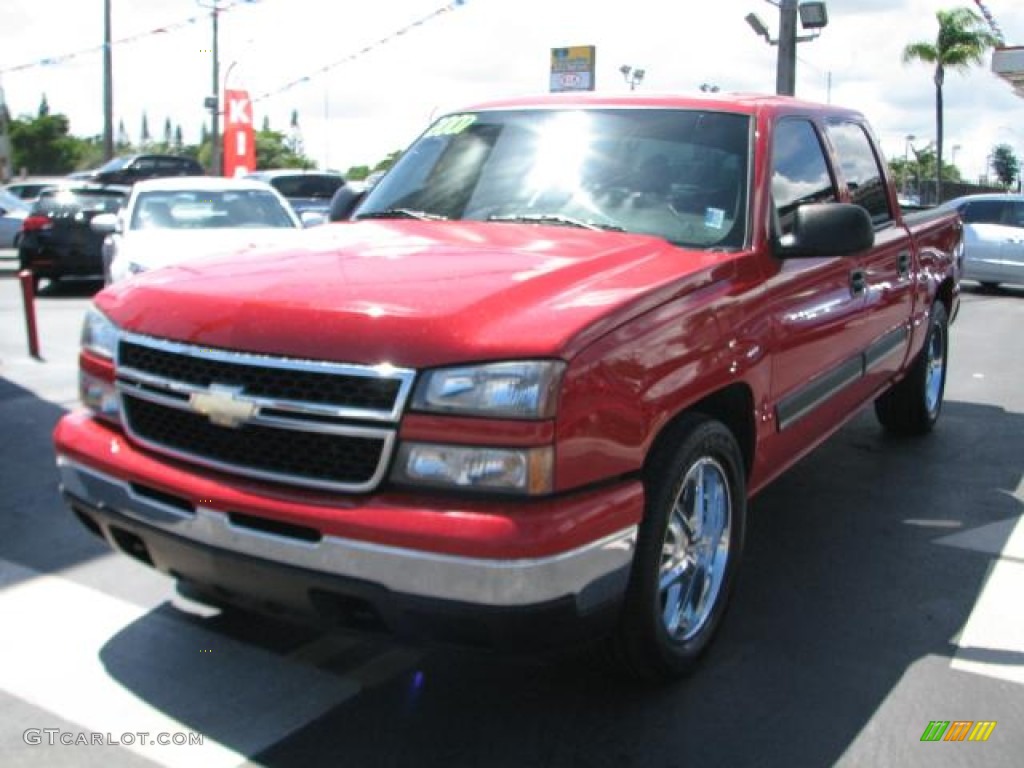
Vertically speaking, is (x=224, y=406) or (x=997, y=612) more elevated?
(x=224, y=406)

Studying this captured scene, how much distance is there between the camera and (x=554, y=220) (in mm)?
3967

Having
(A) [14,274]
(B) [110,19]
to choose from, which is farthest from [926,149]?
(A) [14,274]

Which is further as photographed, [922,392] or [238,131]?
[238,131]

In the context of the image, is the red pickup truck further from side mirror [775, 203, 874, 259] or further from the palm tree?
the palm tree

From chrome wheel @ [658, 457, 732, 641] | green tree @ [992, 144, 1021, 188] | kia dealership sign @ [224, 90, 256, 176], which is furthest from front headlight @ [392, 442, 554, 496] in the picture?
green tree @ [992, 144, 1021, 188]

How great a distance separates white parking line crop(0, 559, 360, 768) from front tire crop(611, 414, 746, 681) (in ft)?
3.03

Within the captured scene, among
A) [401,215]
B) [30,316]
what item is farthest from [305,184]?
[401,215]

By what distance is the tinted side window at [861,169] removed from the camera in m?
5.16

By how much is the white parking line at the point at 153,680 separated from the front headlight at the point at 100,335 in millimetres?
987

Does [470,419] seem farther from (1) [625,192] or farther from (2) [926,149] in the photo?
(2) [926,149]

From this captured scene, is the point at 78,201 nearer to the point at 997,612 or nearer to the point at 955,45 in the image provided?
the point at 997,612

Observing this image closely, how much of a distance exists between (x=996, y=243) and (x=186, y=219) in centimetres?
1252

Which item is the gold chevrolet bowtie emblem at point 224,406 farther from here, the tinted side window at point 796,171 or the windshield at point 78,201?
the windshield at point 78,201

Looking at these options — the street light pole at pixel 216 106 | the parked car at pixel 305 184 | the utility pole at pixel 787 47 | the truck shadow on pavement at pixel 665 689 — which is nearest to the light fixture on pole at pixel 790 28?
the utility pole at pixel 787 47
